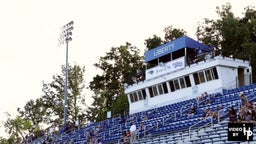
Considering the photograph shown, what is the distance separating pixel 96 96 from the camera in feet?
172

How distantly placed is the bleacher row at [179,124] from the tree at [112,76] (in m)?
21.5

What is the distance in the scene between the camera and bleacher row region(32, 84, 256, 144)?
18678 mm

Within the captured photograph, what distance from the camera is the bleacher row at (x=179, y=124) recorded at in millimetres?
18678

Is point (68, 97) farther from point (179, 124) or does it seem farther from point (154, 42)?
point (179, 124)

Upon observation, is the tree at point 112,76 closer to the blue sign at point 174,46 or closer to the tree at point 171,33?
the tree at point 171,33

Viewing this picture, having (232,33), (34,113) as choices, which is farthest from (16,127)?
(232,33)

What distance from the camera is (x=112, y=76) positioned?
176ft

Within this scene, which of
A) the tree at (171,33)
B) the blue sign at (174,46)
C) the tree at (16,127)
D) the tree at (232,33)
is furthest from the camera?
the tree at (16,127)

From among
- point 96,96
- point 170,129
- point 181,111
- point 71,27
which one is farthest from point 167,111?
point 96,96

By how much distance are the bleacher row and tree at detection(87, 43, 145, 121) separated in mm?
21549

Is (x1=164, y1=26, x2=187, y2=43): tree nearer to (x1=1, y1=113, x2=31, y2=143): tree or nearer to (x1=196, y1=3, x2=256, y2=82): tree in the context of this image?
(x1=196, y1=3, x2=256, y2=82): tree

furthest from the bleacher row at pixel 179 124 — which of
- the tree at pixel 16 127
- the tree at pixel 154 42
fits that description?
the tree at pixel 16 127

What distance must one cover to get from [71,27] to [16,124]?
20.3 metres

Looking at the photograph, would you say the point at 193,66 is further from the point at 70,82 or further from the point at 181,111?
the point at 70,82
